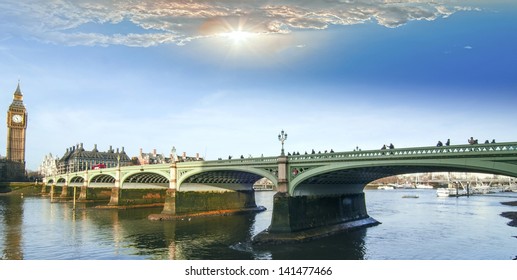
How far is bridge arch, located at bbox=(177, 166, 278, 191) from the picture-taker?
52.6m

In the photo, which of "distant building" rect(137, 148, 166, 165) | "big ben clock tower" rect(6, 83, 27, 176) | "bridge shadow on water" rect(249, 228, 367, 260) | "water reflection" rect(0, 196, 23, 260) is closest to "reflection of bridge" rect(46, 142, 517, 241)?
"bridge shadow on water" rect(249, 228, 367, 260)

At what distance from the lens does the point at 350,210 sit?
146ft

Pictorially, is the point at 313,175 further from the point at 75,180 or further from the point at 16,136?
the point at 16,136

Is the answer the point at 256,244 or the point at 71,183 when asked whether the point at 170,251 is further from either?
the point at 71,183

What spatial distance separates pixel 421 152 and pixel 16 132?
552 feet

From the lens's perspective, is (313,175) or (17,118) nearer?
(313,175)

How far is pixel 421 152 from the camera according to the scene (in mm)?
31891

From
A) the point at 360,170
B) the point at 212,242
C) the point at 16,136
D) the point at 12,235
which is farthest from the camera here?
the point at 16,136

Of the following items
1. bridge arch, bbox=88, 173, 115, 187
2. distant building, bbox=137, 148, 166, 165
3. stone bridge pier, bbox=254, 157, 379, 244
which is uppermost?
distant building, bbox=137, 148, 166, 165

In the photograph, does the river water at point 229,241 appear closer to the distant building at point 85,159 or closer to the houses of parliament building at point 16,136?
the distant building at point 85,159

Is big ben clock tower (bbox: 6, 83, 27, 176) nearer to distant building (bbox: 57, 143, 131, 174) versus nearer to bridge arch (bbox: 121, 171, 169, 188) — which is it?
distant building (bbox: 57, 143, 131, 174)

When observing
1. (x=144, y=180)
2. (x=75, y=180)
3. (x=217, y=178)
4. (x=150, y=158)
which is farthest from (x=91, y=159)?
(x=217, y=178)
